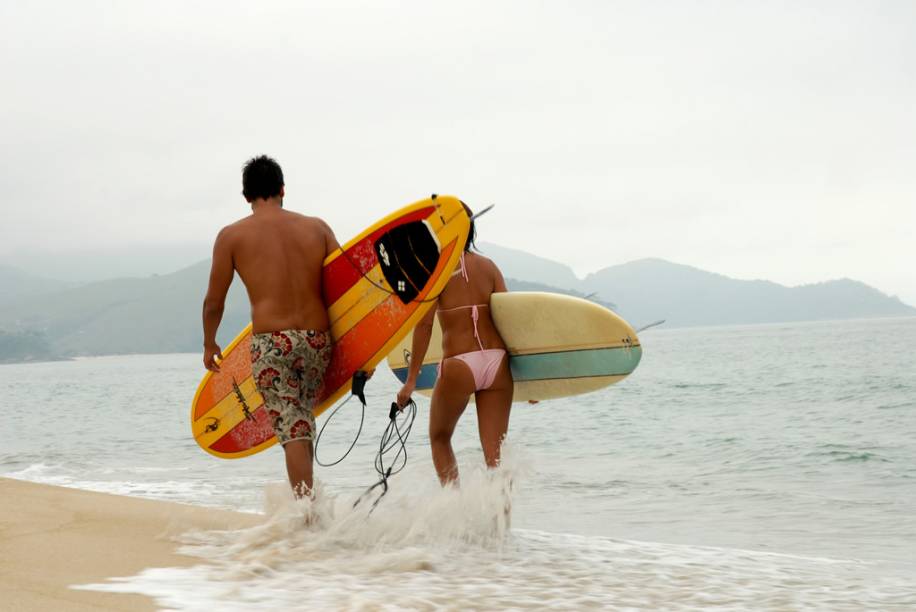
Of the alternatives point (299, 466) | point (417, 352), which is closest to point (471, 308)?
point (417, 352)

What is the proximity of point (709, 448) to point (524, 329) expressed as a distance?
8.73m

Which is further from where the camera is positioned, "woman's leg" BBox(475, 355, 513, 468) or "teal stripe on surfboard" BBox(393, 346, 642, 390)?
"teal stripe on surfboard" BBox(393, 346, 642, 390)

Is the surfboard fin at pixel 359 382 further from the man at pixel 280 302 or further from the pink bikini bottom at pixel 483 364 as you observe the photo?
the pink bikini bottom at pixel 483 364

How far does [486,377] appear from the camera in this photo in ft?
15.4

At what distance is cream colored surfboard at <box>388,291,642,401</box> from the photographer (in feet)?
16.6

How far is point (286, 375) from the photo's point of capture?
4.16 meters

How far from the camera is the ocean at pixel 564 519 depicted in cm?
369

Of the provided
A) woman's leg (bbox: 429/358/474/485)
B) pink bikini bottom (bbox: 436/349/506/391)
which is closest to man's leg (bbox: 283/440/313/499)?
woman's leg (bbox: 429/358/474/485)

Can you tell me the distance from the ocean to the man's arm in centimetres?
74

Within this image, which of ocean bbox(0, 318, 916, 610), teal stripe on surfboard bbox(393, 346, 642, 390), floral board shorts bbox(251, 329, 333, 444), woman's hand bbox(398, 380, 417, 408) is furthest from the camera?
teal stripe on surfboard bbox(393, 346, 642, 390)

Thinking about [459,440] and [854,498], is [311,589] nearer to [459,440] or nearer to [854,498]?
[854,498]

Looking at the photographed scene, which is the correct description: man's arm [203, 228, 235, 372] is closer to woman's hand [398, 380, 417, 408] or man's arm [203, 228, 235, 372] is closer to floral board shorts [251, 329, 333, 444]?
floral board shorts [251, 329, 333, 444]

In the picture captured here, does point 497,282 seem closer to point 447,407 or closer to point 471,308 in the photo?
point 471,308

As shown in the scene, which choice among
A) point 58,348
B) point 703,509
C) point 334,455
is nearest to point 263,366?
point 703,509
